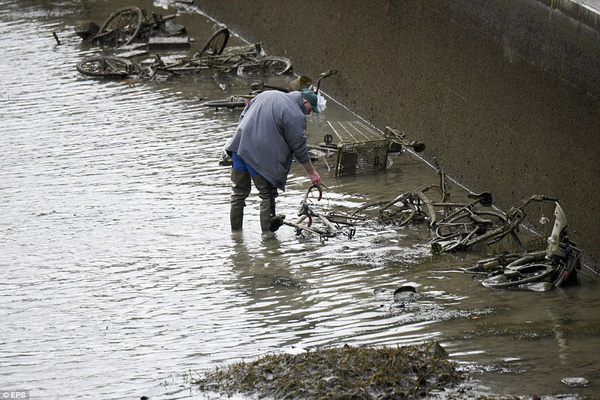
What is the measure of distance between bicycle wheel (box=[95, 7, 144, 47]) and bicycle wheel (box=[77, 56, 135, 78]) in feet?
5.57

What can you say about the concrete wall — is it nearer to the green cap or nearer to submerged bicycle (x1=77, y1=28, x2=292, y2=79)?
submerged bicycle (x1=77, y1=28, x2=292, y2=79)

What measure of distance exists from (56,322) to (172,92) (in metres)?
8.35

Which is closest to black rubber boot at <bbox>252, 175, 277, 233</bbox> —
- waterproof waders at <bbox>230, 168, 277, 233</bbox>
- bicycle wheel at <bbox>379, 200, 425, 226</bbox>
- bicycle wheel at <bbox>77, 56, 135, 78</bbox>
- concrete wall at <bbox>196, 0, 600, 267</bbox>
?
waterproof waders at <bbox>230, 168, 277, 233</bbox>

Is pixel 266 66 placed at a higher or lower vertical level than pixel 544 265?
higher

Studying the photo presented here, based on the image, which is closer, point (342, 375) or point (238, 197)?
point (342, 375)

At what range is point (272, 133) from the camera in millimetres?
10422

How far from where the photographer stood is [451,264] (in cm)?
972

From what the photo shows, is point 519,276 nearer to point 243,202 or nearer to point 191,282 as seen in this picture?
point 191,282

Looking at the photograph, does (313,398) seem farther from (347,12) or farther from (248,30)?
(248,30)

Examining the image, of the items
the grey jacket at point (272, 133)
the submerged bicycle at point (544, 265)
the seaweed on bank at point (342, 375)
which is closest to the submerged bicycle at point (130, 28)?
the grey jacket at point (272, 133)

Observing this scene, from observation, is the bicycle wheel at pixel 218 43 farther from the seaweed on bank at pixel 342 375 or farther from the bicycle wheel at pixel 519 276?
the seaweed on bank at pixel 342 375

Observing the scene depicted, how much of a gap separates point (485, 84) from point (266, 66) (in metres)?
6.09

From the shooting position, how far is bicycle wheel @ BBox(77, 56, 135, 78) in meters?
17.1

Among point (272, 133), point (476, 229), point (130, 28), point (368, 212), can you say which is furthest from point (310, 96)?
point (130, 28)
